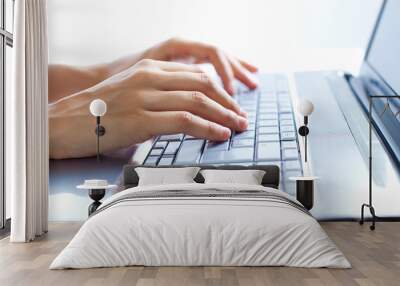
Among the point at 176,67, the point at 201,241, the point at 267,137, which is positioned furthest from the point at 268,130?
the point at 201,241

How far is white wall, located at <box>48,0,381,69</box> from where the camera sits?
7.75 metres

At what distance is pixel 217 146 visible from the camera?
755cm

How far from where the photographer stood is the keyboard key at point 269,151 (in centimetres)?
752

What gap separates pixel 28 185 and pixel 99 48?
2.49 m

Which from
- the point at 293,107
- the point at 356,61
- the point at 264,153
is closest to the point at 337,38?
the point at 356,61

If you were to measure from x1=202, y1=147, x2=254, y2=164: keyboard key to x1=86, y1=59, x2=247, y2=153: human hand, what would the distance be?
0.20 metres

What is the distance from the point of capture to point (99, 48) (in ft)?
25.7

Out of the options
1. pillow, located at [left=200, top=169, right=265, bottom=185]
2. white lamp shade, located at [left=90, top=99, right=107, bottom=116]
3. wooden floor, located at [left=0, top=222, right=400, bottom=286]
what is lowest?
wooden floor, located at [left=0, top=222, right=400, bottom=286]

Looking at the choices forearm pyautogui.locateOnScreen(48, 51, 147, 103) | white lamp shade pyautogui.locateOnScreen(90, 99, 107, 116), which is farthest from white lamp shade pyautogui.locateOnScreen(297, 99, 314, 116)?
white lamp shade pyautogui.locateOnScreen(90, 99, 107, 116)

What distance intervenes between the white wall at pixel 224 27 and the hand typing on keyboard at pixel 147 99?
0.19m

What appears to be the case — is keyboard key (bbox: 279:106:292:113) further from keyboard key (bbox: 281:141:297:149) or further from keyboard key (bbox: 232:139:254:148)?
keyboard key (bbox: 232:139:254:148)

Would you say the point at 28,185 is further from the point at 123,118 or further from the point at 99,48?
the point at 99,48

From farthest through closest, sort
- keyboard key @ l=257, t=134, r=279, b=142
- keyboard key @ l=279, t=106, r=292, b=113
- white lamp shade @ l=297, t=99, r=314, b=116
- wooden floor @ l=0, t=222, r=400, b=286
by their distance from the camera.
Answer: keyboard key @ l=279, t=106, r=292, b=113 < keyboard key @ l=257, t=134, r=279, b=142 < white lamp shade @ l=297, t=99, r=314, b=116 < wooden floor @ l=0, t=222, r=400, b=286

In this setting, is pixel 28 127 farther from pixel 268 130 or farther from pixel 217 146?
pixel 268 130
